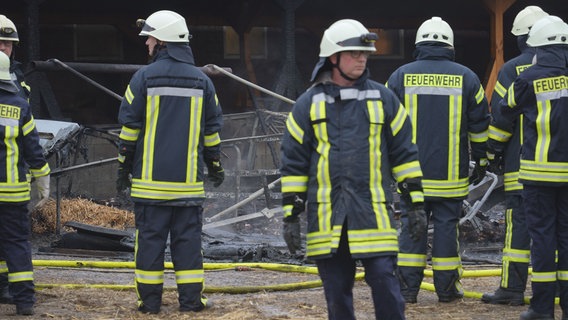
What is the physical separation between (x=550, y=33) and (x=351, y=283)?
6.94ft

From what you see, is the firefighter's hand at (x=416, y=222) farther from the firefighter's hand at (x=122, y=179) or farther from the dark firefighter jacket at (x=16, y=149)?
the dark firefighter jacket at (x=16, y=149)

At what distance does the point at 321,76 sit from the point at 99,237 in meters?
5.37

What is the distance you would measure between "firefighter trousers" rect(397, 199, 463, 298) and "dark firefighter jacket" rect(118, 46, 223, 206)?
1517 mm

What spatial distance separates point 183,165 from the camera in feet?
23.2

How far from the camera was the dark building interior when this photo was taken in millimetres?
15797

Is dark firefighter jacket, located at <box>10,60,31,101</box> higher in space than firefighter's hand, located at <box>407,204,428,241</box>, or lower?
higher

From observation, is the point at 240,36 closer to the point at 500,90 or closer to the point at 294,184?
the point at 500,90

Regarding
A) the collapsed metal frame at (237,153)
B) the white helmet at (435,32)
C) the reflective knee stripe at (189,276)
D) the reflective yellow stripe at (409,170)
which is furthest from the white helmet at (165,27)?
the collapsed metal frame at (237,153)

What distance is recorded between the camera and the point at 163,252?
7102 mm

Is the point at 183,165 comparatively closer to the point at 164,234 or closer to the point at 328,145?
the point at 164,234

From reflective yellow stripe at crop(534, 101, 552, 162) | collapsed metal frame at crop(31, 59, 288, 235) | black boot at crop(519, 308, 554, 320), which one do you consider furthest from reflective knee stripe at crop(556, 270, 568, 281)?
collapsed metal frame at crop(31, 59, 288, 235)

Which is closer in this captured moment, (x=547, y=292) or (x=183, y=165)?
(x=547, y=292)

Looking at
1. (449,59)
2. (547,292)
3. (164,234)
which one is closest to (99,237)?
(164,234)

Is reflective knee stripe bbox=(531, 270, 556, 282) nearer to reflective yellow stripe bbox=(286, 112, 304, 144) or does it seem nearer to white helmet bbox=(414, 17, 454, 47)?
white helmet bbox=(414, 17, 454, 47)
